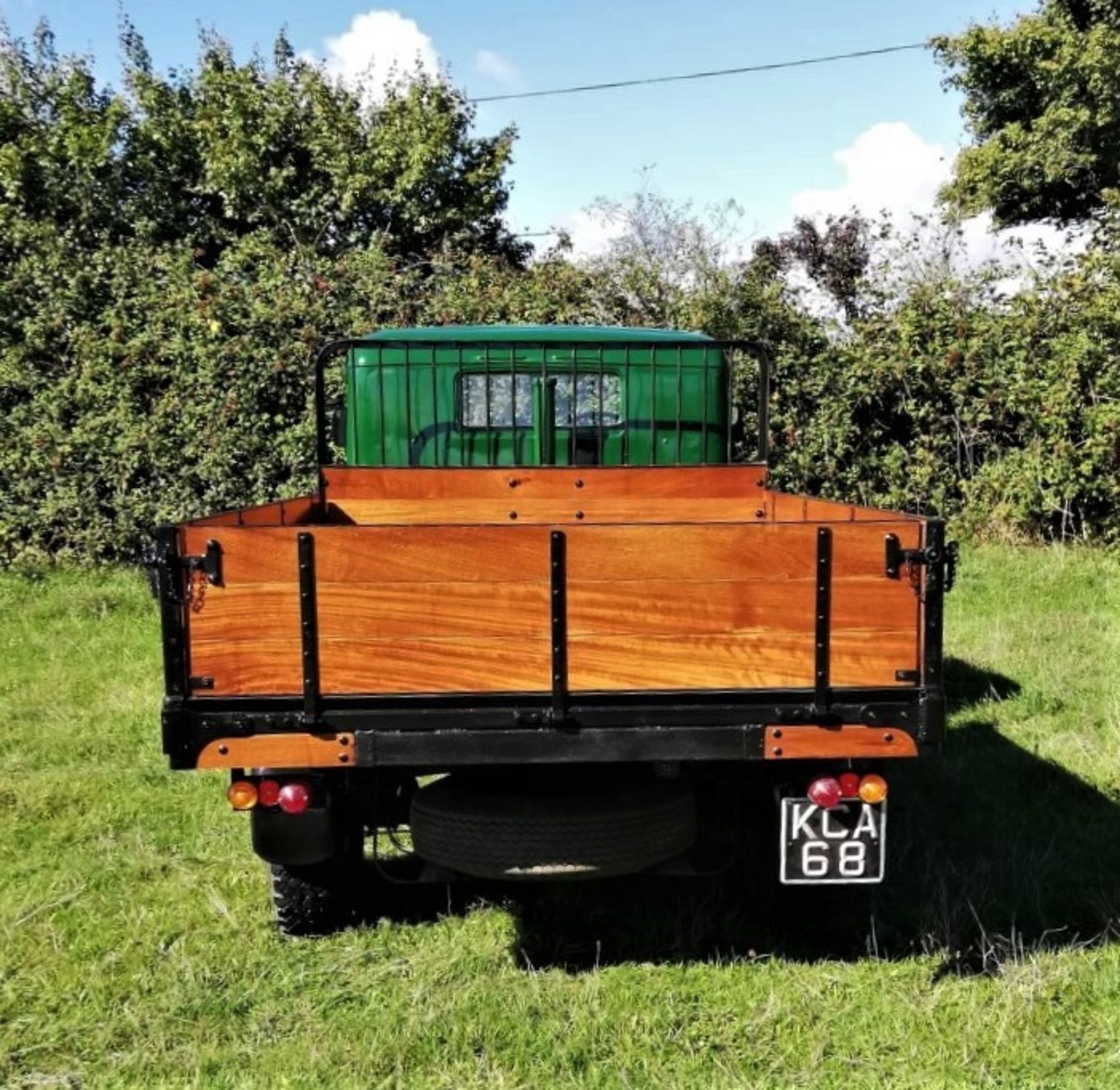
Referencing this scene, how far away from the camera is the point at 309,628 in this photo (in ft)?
7.82

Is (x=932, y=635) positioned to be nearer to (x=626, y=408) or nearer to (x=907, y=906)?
(x=907, y=906)

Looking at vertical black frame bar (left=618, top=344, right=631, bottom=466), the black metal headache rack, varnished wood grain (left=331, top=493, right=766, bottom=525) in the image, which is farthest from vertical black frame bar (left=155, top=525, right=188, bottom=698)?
vertical black frame bar (left=618, top=344, right=631, bottom=466)

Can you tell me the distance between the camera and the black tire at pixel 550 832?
Answer: 263cm

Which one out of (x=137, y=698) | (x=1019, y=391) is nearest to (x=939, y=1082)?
(x=137, y=698)

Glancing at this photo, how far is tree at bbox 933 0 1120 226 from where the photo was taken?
664 inches

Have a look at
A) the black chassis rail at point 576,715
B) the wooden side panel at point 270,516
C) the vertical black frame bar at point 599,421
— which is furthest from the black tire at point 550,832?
the vertical black frame bar at point 599,421

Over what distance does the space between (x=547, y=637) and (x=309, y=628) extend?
0.55 m

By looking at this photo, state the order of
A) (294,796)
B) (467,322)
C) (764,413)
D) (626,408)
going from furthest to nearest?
(467,322), (626,408), (764,413), (294,796)

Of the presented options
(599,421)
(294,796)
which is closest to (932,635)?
(294,796)

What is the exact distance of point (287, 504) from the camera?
3953 mm

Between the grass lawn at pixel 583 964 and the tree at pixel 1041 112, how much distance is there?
582 inches

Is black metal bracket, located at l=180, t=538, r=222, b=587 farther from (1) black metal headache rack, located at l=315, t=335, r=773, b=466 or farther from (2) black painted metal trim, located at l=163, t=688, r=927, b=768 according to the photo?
(1) black metal headache rack, located at l=315, t=335, r=773, b=466

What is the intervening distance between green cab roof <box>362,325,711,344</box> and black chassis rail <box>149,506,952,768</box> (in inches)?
105

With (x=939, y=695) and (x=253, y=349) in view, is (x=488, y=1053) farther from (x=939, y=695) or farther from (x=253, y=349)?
(x=253, y=349)
